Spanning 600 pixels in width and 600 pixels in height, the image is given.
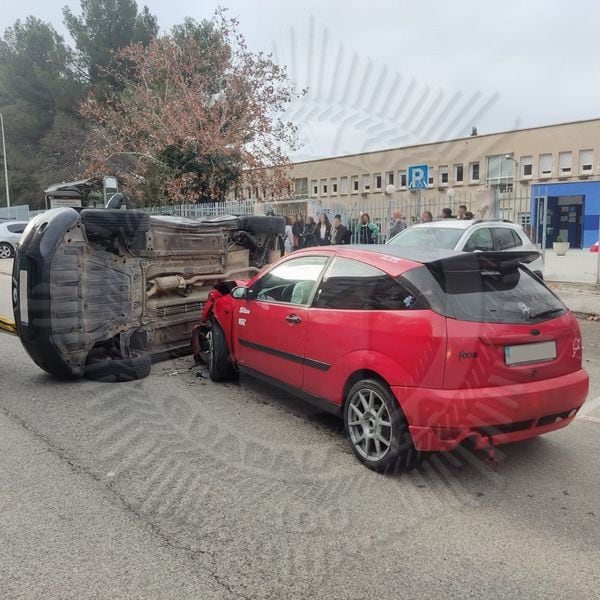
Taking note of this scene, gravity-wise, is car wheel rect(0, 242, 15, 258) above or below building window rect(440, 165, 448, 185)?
below

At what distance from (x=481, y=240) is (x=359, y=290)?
6566 millimetres

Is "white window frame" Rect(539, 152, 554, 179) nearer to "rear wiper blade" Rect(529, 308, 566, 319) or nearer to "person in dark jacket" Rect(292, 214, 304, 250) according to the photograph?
"person in dark jacket" Rect(292, 214, 304, 250)

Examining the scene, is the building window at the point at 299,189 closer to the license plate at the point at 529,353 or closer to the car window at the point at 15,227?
the car window at the point at 15,227

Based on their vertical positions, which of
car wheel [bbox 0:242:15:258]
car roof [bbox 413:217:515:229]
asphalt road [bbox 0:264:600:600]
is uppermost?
car roof [bbox 413:217:515:229]

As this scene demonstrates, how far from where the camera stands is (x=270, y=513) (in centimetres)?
315

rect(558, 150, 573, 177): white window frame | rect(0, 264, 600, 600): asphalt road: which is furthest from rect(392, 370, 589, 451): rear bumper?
rect(558, 150, 573, 177): white window frame

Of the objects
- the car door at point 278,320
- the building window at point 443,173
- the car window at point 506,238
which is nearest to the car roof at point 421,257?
the car door at point 278,320

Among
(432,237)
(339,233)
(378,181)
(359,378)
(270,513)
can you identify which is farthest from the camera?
(339,233)

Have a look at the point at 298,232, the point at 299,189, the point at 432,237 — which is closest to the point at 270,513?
the point at 432,237

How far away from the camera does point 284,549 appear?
2803mm

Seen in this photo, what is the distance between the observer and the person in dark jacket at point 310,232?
15.2m

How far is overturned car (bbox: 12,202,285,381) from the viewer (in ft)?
17.5

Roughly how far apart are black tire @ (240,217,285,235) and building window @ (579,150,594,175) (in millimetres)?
21893

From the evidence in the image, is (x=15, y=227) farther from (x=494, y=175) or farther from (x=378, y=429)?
(x=378, y=429)
